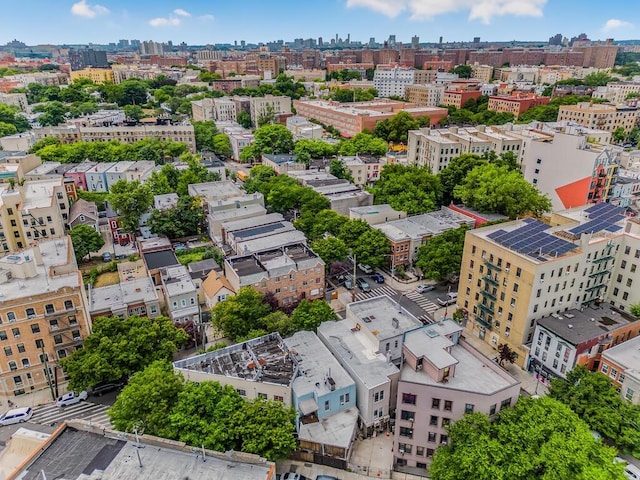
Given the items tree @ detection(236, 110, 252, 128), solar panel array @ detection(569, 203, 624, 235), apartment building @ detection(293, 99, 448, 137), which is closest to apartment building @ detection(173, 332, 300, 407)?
solar panel array @ detection(569, 203, 624, 235)

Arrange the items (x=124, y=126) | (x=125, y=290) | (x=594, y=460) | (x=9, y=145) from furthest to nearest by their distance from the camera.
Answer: (x=124, y=126) < (x=9, y=145) < (x=125, y=290) < (x=594, y=460)

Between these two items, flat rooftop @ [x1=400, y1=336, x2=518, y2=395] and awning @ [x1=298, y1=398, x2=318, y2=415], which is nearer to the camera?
flat rooftop @ [x1=400, y1=336, x2=518, y2=395]

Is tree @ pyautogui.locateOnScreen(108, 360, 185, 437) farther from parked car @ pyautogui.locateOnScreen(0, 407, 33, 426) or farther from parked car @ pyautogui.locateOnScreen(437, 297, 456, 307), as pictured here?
parked car @ pyautogui.locateOnScreen(437, 297, 456, 307)

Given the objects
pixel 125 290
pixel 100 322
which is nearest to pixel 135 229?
pixel 125 290

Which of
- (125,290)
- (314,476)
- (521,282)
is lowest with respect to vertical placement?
(314,476)

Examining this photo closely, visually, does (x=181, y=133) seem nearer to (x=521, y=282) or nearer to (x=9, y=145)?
(x=9, y=145)

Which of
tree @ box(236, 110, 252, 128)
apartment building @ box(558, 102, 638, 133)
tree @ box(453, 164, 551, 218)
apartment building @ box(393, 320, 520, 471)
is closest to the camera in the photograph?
apartment building @ box(393, 320, 520, 471)

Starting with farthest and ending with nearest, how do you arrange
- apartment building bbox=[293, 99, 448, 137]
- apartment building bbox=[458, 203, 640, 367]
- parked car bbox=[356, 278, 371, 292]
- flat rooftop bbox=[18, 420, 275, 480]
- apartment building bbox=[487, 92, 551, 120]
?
apartment building bbox=[487, 92, 551, 120], apartment building bbox=[293, 99, 448, 137], parked car bbox=[356, 278, 371, 292], apartment building bbox=[458, 203, 640, 367], flat rooftop bbox=[18, 420, 275, 480]
